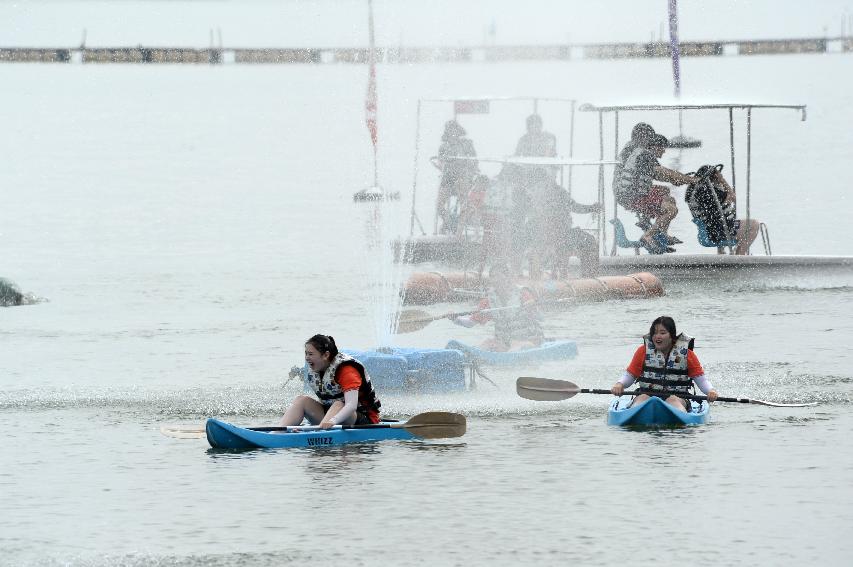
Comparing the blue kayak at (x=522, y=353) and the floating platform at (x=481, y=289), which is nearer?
the blue kayak at (x=522, y=353)

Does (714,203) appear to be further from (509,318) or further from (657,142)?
(509,318)

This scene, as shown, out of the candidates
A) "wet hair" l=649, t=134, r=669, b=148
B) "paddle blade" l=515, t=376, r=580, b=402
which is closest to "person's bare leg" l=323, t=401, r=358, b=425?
"paddle blade" l=515, t=376, r=580, b=402

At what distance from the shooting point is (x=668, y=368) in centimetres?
1716

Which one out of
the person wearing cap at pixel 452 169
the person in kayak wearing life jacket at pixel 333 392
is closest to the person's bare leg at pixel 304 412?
the person in kayak wearing life jacket at pixel 333 392

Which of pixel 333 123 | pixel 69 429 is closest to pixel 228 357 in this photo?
pixel 69 429

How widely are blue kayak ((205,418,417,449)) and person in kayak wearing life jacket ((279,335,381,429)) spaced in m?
0.09

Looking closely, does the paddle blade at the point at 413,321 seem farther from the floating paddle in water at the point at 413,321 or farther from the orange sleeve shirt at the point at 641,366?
the orange sleeve shirt at the point at 641,366

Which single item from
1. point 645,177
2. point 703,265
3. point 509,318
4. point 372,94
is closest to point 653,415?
point 509,318

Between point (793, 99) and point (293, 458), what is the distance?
137 m

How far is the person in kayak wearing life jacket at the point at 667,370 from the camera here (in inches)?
669

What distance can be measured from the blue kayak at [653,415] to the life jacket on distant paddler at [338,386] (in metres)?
2.59

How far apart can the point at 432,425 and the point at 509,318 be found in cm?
534

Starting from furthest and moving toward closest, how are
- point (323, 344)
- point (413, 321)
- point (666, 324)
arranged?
point (413, 321) → point (666, 324) → point (323, 344)

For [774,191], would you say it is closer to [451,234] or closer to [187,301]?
[451,234]
